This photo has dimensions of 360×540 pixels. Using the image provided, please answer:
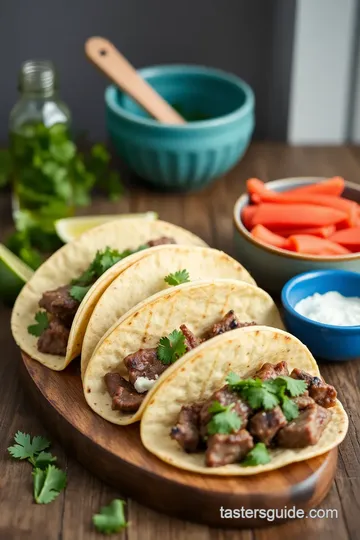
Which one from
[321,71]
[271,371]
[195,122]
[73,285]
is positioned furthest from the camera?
[321,71]

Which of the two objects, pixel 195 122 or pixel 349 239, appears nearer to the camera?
pixel 349 239

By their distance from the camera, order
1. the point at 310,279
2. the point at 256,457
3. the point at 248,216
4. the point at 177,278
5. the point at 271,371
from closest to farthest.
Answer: the point at 256,457
the point at 271,371
the point at 177,278
the point at 310,279
the point at 248,216

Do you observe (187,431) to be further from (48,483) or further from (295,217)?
(295,217)

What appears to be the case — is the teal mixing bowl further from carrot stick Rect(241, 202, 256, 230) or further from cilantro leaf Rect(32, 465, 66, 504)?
cilantro leaf Rect(32, 465, 66, 504)

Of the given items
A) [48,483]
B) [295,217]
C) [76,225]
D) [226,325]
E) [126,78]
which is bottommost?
[76,225]

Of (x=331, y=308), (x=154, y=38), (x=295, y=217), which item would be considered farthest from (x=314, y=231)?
(x=154, y=38)

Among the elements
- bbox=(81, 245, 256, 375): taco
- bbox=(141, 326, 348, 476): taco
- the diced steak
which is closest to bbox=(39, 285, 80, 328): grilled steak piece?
bbox=(81, 245, 256, 375): taco

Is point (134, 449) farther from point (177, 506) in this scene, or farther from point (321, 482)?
point (321, 482)

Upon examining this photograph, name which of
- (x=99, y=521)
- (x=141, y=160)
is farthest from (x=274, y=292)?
(x=99, y=521)
